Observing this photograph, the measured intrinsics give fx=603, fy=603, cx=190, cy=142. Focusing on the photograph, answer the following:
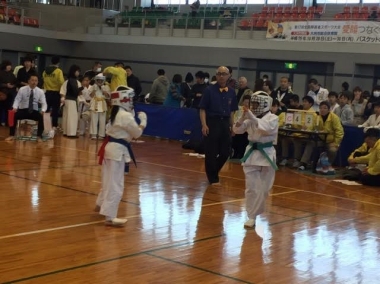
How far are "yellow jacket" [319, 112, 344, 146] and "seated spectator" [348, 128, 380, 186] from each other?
2.13 ft

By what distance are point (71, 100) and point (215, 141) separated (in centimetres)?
549

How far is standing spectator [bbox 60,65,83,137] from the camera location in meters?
13.0

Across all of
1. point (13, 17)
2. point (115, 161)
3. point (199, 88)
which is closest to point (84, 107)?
point (199, 88)

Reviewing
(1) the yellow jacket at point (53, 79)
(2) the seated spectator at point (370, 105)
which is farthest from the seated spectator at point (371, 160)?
(1) the yellow jacket at point (53, 79)

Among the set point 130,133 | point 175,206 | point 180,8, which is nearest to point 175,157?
point 175,206

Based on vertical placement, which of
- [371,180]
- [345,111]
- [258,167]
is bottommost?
[371,180]

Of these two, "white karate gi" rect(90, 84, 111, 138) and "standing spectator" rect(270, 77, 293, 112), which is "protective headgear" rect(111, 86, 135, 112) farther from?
"white karate gi" rect(90, 84, 111, 138)

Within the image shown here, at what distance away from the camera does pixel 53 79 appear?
44.4ft

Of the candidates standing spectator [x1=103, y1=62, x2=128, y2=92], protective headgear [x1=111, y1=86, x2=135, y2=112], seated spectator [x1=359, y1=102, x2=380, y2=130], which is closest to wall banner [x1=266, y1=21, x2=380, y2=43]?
seated spectator [x1=359, y1=102, x2=380, y2=130]

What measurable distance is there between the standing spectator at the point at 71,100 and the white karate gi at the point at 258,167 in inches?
296

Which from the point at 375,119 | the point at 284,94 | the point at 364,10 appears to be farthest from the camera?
the point at 364,10

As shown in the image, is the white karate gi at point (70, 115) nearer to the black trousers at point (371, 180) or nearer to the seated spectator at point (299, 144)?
the seated spectator at point (299, 144)

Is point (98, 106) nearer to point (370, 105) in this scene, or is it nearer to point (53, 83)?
point (53, 83)

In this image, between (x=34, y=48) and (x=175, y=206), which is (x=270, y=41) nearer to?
(x=34, y=48)
